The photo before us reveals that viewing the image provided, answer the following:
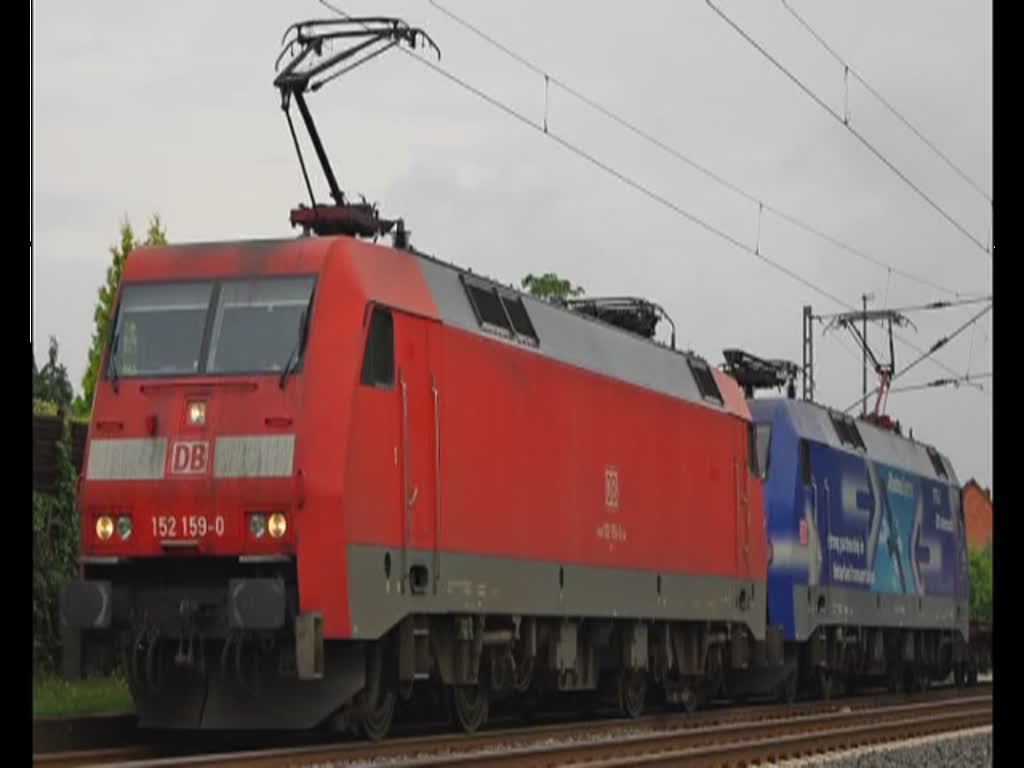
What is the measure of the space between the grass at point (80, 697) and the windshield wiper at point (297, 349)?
4.39m

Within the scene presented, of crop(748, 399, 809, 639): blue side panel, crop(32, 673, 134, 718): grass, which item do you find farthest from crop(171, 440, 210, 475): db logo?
crop(748, 399, 809, 639): blue side panel

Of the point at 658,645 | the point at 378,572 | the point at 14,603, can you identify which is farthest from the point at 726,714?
the point at 14,603

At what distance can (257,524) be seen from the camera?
14.9 metres

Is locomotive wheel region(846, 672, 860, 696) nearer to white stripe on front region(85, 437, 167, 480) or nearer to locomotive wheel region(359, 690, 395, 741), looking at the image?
locomotive wheel region(359, 690, 395, 741)

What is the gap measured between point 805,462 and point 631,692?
286 inches

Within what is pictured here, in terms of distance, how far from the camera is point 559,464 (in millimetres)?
19625

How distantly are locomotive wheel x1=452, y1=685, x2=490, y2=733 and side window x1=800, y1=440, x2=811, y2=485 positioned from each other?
36.4ft

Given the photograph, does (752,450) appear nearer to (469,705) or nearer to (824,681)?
(824,681)

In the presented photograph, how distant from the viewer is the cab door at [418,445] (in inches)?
632

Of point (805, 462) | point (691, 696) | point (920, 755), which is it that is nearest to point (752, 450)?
point (805, 462)

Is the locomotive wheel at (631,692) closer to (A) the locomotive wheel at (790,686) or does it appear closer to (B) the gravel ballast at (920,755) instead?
(B) the gravel ballast at (920,755)

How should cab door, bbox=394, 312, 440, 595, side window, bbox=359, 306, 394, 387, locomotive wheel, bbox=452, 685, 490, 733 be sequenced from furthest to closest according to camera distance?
1. locomotive wheel, bbox=452, 685, 490, 733
2. cab door, bbox=394, 312, 440, 595
3. side window, bbox=359, 306, 394, 387

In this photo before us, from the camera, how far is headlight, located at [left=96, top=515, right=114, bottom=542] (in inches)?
607

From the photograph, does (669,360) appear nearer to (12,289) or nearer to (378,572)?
(378,572)
